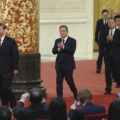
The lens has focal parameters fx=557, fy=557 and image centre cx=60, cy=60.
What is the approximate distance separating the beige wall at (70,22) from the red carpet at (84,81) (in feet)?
4.75

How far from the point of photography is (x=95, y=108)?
6922 millimetres

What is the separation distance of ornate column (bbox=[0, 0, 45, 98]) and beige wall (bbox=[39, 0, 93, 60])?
30.0 feet

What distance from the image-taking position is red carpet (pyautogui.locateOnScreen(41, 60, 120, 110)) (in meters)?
12.1

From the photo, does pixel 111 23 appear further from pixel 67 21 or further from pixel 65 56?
pixel 67 21

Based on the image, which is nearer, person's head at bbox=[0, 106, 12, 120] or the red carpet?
person's head at bbox=[0, 106, 12, 120]

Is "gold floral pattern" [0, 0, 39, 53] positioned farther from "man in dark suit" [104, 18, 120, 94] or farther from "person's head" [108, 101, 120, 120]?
"person's head" [108, 101, 120, 120]

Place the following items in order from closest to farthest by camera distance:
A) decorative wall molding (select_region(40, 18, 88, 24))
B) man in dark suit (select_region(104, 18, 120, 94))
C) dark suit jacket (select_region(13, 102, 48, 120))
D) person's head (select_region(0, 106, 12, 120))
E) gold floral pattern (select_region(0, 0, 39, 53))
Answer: person's head (select_region(0, 106, 12, 120))
dark suit jacket (select_region(13, 102, 48, 120))
gold floral pattern (select_region(0, 0, 39, 53))
man in dark suit (select_region(104, 18, 120, 94))
decorative wall molding (select_region(40, 18, 88, 24))

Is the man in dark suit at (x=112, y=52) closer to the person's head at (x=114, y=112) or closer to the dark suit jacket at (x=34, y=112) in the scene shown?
the dark suit jacket at (x=34, y=112)

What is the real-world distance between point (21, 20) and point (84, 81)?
146 inches

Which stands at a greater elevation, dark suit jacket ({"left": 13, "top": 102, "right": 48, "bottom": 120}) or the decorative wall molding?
the decorative wall molding

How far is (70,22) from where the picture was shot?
70.1 feet

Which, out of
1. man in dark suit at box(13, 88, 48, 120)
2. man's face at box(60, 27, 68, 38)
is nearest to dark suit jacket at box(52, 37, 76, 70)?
man's face at box(60, 27, 68, 38)

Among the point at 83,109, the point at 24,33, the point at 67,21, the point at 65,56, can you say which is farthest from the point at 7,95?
the point at 67,21

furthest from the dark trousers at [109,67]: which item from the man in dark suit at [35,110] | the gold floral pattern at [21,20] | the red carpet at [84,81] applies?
the man in dark suit at [35,110]
